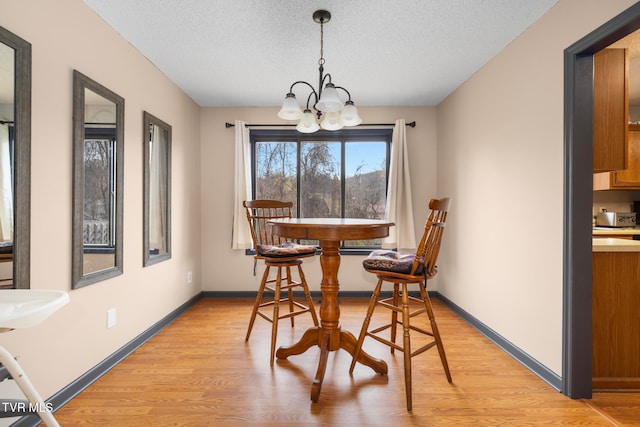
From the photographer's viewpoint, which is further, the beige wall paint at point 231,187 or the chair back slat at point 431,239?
the beige wall paint at point 231,187

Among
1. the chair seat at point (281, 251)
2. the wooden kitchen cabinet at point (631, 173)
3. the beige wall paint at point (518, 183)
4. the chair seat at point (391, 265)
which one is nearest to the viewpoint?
the chair seat at point (391, 265)

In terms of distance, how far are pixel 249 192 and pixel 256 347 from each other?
1829 millimetres

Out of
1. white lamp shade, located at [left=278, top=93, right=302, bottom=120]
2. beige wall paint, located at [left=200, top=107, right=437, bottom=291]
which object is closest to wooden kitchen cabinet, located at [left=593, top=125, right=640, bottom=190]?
beige wall paint, located at [left=200, top=107, right=437, bottom=291]

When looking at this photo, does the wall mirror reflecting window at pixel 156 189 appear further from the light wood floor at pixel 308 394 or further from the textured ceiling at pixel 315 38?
the light wood floor at pixel 308 394

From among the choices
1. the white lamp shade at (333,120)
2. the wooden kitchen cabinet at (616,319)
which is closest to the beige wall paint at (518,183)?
the wooden kitchen cabinet at (616,319)

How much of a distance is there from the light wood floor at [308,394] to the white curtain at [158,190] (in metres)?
0.87

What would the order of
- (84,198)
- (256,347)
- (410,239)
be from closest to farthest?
(84,198) < (256,347) < (410,239)

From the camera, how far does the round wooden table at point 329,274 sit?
1.76 meters

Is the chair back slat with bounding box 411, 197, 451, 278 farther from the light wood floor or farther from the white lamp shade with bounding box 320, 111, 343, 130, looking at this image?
the white lamp shade with bounding box 320, 111, 343, 130

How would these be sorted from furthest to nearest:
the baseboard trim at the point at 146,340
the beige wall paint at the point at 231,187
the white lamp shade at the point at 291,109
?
1. the beige wall paint at the point at 231,187
2. the white lamp shade at the point at 291,109
3. the baseboard trim at the point at 146,340

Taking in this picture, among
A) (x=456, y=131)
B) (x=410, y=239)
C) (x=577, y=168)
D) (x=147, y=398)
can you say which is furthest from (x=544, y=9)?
(x=147, y=398)

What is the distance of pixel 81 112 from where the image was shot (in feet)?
6.30

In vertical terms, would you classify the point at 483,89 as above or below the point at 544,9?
below

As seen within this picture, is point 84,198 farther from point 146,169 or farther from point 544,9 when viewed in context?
point 544,9
